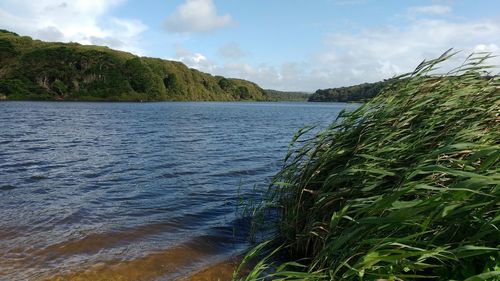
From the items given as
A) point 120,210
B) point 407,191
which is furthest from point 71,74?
point 407,191

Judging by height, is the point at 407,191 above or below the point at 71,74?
below

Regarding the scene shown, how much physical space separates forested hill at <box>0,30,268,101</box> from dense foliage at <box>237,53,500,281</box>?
113 m

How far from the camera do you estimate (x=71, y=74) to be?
124 metres

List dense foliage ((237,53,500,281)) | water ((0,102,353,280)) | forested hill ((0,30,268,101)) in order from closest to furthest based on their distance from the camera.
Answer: dense foliage ((237,53,500,281)) < water ((0,102,353,280)) < forested hill ((0,30,268,101))

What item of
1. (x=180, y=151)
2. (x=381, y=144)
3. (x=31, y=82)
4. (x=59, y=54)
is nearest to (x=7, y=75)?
(x=31, y=82)

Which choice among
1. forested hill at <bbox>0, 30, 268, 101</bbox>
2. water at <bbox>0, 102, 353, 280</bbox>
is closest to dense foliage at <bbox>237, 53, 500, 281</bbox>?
water at <bbox>0, 102, 353, 280</bbox>

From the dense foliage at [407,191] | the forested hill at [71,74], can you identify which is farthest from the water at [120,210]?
the forested hill at [71,74]

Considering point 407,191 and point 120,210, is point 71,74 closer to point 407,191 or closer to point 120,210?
point 120,210

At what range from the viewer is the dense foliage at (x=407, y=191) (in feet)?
10.3

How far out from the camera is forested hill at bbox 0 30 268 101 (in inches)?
4338

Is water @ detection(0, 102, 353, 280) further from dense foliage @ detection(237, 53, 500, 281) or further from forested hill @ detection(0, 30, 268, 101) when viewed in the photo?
forested hill @ detection(0, 30, 268, 101)

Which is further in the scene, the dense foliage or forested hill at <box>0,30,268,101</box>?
forested hill at <box>0,30,268,101</box>

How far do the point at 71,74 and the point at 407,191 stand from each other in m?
138

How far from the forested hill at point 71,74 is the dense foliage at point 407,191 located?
11312 centimetres
